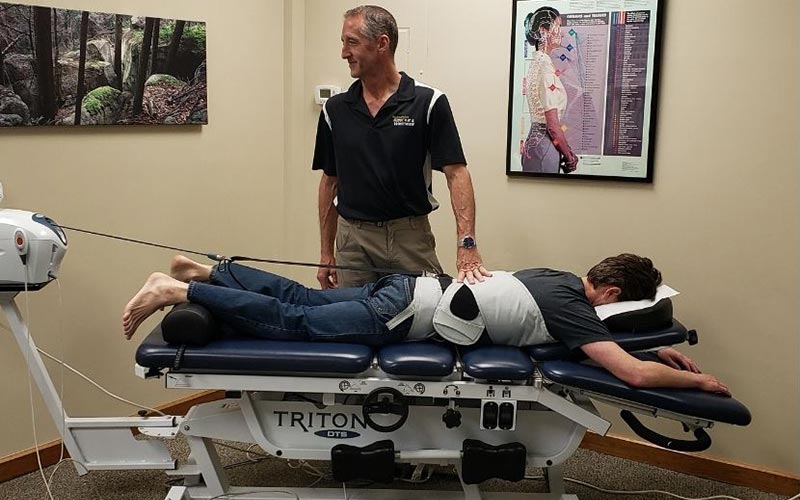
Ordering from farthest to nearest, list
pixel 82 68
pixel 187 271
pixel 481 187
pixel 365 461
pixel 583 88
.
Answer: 1. pixel 481 187
2. pixel 583 88
3. pixel 82 68
4. pixel 187 271
5. pixel 365 461

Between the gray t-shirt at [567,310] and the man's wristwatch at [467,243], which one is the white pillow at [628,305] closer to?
the gray t-shirt at [567,310]

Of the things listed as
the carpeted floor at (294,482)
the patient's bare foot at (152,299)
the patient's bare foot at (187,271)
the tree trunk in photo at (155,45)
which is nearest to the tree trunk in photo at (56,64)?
the tree trunk in photo at (155,45)

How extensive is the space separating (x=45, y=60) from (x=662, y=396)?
2.10 metres

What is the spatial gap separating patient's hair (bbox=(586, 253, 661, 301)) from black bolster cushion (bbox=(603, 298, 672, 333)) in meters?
0.06

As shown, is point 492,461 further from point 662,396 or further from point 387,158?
point 387,158

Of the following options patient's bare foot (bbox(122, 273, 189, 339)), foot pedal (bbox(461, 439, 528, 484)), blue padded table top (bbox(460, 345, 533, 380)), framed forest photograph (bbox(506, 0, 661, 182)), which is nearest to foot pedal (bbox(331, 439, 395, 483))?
foot pedal (bbox(461, 439, 528, 484))

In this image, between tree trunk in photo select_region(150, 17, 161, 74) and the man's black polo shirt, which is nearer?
the man's black polo shirt

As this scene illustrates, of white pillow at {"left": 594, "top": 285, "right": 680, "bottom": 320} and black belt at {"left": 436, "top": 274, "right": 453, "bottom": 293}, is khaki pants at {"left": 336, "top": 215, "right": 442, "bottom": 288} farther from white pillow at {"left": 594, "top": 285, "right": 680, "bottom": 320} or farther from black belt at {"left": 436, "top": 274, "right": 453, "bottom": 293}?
white pillow at {"left": 594, "top": 285, "right": 680, "bottom": 320}

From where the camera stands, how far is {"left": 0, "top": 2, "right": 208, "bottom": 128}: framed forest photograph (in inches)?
96.6

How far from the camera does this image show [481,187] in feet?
9.93

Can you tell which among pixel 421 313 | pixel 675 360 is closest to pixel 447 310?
pixel 421 313

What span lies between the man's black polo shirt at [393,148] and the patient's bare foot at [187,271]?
55 centimetres

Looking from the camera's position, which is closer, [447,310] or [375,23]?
[447,310]

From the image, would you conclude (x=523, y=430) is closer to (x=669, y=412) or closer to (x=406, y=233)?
(x=669, y=412)
